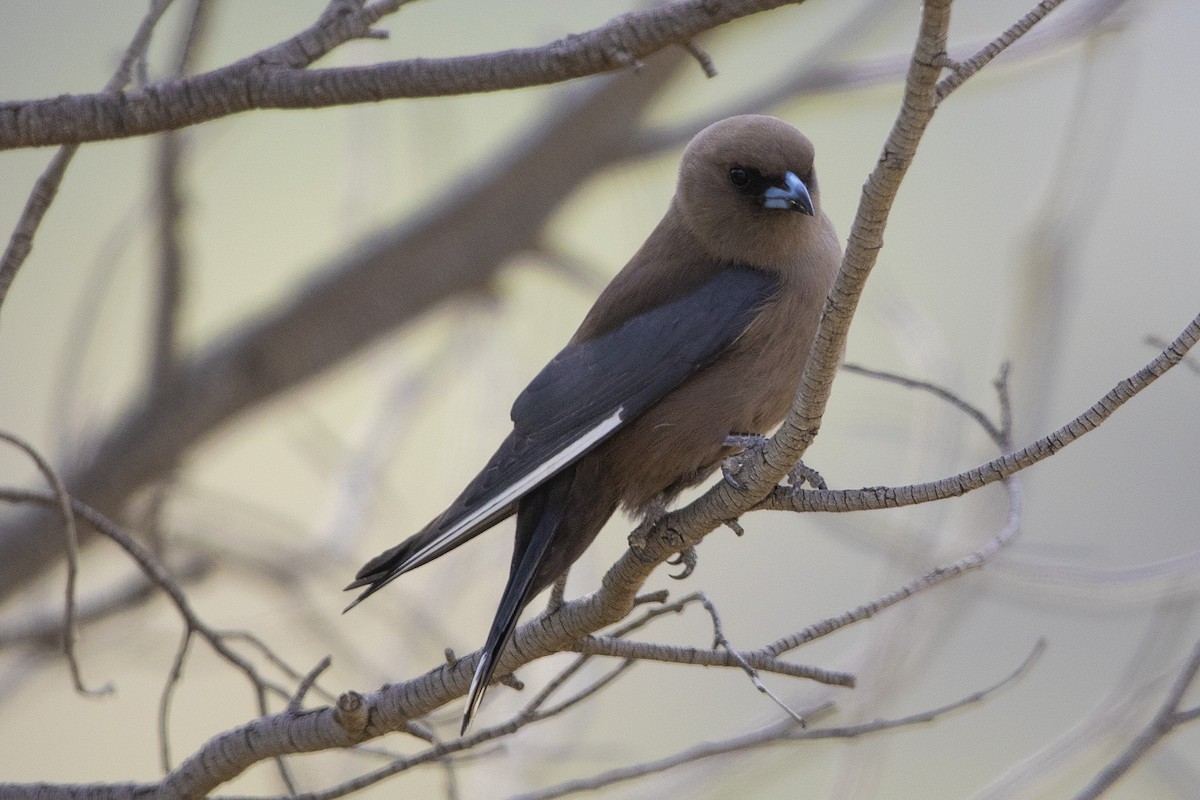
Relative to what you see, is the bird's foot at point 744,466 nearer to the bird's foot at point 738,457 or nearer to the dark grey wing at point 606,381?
the bird's foot at point 738,457

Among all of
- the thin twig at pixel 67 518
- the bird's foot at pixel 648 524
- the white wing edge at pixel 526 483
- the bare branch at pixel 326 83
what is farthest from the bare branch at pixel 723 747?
the bare branch at pixel 326 83

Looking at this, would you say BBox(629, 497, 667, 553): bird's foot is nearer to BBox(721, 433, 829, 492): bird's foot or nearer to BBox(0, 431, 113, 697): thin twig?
BBox(721, 433, 829, 492): bird's foot

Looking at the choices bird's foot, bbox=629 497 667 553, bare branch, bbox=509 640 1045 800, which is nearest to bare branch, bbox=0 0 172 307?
bird's foot, bbox=629 497 667 553

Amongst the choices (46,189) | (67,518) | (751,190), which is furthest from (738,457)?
(46,189)

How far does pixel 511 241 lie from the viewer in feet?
16.3

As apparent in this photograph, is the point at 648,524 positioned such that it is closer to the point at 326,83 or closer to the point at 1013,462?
the point at 1013,462

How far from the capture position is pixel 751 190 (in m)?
3.12

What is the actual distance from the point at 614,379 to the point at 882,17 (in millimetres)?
2378

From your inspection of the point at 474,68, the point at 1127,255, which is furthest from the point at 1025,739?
the point at 474,68

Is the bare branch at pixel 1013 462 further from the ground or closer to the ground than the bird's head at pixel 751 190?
closer to the ground

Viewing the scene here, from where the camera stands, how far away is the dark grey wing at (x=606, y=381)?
8.87 ft

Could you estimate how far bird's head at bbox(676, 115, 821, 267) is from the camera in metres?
3.05

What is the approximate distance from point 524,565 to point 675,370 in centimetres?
58

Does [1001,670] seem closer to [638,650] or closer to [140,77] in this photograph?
[638,650]
